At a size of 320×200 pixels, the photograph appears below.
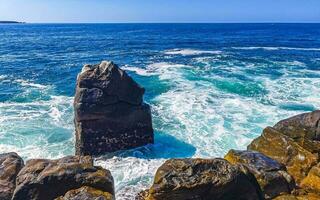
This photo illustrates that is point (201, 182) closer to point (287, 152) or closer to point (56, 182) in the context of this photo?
point (56, 182)

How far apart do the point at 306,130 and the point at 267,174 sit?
4116 millimetres

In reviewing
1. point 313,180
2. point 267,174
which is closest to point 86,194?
point 267,174

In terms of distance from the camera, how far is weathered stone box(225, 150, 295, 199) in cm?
1227

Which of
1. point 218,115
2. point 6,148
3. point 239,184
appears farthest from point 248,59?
point 239,184

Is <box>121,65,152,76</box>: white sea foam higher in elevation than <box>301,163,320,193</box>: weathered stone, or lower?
lower

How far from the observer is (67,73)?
1640 inches

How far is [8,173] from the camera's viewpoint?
1251cm

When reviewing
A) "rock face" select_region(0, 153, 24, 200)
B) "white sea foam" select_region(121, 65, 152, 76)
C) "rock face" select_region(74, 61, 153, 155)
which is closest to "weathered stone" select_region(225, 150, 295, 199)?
"rock face" select_region(74, 61, 153, 155)

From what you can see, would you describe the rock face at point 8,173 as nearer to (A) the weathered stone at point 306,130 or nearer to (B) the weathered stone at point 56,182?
(B) the weathered stone at point 56,182

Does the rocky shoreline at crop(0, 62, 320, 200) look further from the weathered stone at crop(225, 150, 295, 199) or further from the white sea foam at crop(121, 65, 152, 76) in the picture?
the white sea foam at crop(121, 65, 152, 76)

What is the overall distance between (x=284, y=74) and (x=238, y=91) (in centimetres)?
1073

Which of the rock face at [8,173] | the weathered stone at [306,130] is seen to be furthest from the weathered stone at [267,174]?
the rock face at [8,173]

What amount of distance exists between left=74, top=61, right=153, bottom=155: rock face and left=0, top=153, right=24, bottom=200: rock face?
543 cm

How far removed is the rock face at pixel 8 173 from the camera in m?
11.8
